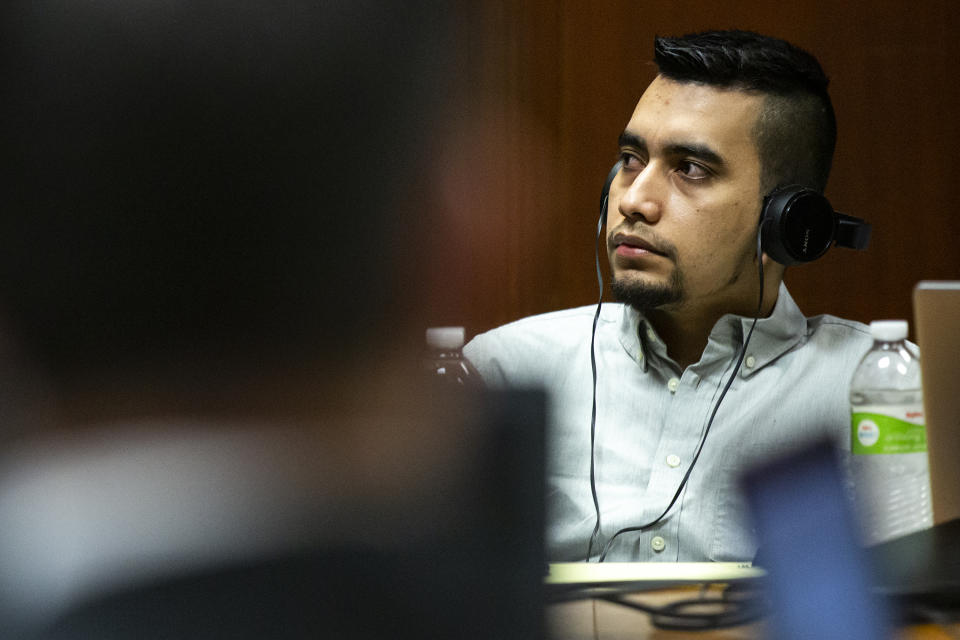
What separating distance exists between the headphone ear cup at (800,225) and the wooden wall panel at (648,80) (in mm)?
860

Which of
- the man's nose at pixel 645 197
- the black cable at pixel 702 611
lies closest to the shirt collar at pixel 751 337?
the man's nose at pixel 645 197

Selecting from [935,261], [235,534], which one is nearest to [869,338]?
[935,261]

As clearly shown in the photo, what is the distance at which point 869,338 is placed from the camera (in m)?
1.35

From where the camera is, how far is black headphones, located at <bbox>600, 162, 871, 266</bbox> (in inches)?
50.1

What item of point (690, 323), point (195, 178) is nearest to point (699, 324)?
point (690, 323)

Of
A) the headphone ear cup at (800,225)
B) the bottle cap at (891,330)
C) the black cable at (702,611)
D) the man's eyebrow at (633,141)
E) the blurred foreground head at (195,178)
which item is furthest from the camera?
the man's eyebrow at (633,141)

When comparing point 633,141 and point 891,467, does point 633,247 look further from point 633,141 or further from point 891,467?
point 891,467

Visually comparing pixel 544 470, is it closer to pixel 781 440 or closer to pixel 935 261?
pixel 781 440

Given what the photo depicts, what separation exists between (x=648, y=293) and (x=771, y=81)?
14.2 inches

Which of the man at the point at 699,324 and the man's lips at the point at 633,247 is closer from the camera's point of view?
the man at the point at 699,324

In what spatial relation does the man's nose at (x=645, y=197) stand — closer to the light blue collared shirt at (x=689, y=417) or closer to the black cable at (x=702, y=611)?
the light blue collared shirt at (x=689, y=417)

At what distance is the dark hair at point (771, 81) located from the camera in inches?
53.4

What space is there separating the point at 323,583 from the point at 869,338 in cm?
117

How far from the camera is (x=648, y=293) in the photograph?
1.32m
